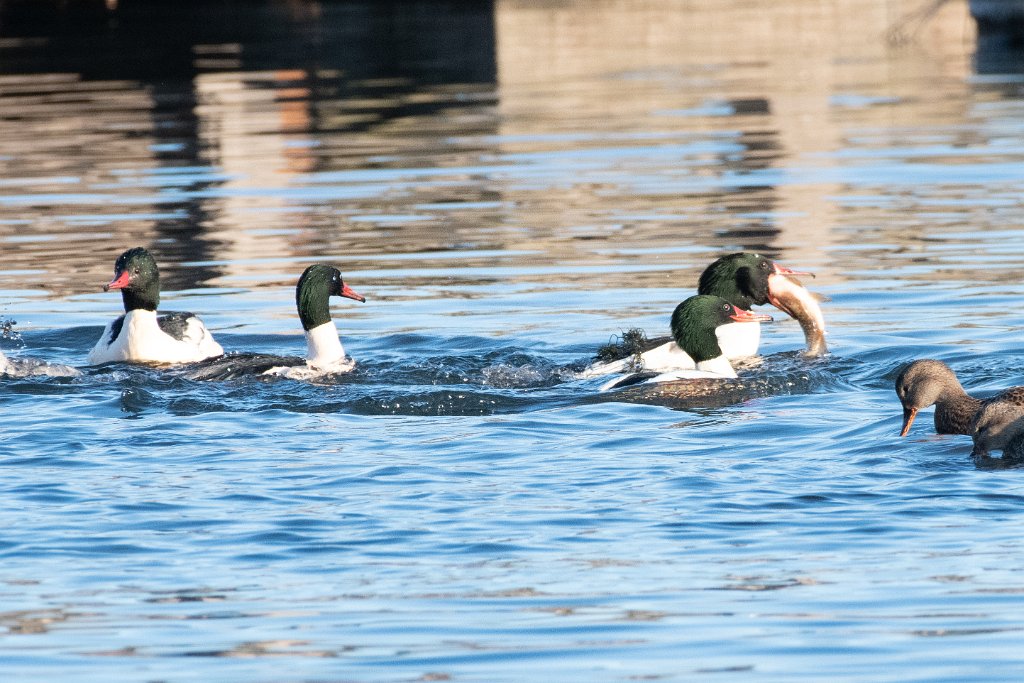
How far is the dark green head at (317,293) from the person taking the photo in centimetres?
1188

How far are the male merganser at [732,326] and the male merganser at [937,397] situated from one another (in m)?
2.33

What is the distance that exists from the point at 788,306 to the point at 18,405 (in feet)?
16.5

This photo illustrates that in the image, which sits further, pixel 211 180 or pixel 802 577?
pixel 211 180

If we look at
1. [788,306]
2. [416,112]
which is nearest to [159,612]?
[788,306]

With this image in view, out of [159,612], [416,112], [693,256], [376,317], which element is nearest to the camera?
[159,612]

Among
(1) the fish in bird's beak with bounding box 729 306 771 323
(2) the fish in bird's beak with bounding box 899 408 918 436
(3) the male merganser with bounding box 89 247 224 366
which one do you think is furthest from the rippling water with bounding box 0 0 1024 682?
(3) the male merganser with bounding box 89 247 224 366

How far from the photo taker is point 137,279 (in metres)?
12.4

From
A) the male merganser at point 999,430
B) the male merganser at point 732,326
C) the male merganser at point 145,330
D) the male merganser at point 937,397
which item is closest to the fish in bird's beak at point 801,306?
the male merganser at point 732,326

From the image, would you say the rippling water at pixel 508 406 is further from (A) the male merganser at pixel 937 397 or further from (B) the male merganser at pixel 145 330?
(B) the male merganser at pixel 145 330

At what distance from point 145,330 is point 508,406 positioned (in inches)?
119

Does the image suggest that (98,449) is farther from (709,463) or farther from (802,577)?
(802,577)

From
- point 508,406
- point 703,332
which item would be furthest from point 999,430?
point 703,332

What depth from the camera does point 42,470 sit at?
866 cm

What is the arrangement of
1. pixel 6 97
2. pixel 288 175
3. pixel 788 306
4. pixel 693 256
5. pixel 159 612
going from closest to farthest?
pixel 159 612, pixel 788 306, pixel 693 256, pixel 288 175, pixel 6 97
